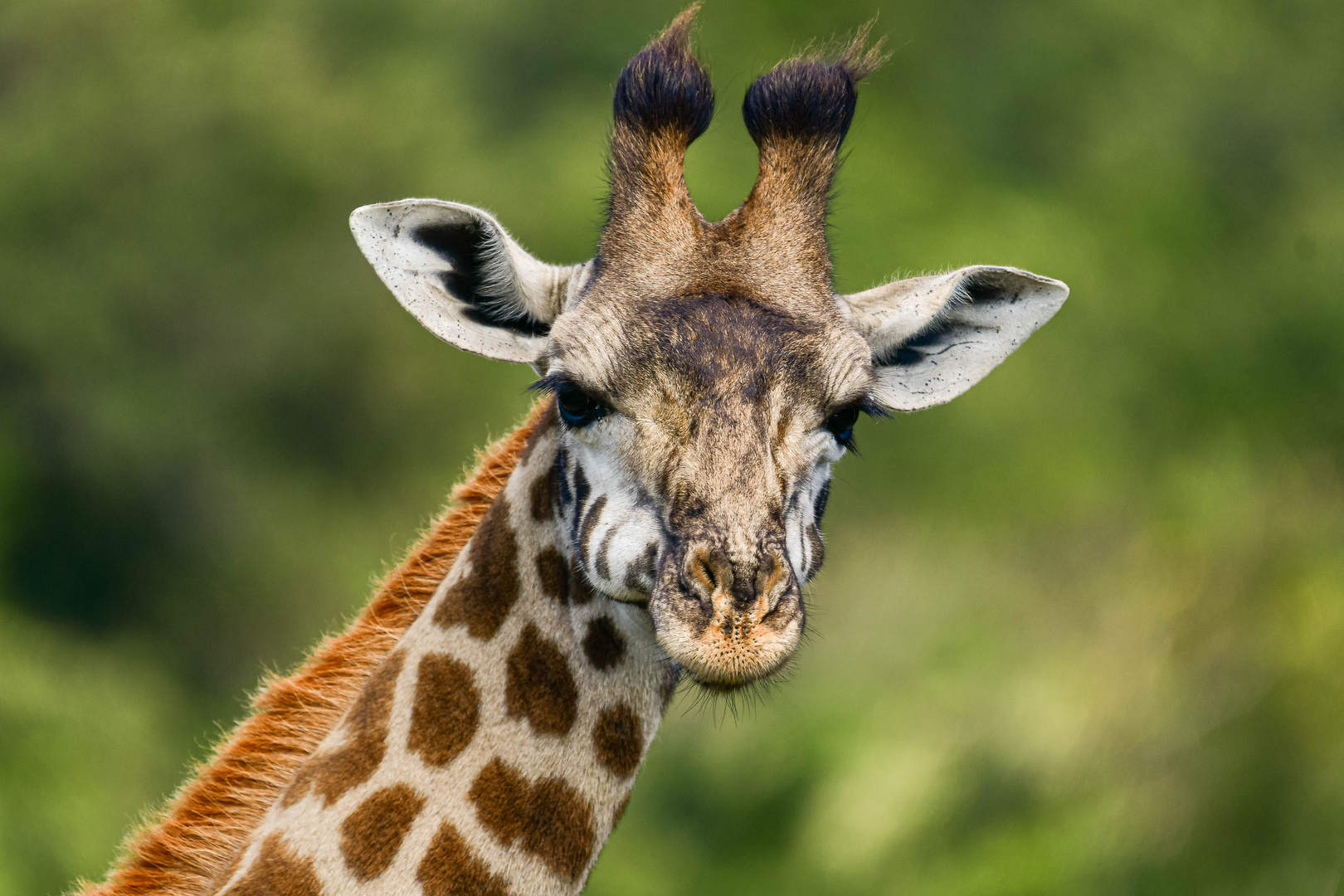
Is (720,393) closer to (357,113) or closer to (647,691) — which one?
(647,691)

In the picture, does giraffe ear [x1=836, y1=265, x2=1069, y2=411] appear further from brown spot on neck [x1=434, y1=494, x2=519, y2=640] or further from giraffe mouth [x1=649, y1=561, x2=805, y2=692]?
brown spot on neck [x1=434, y1=494, x2=519, y2=640]

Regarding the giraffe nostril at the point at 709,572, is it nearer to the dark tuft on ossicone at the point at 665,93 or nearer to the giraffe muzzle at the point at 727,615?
the giraffe muzzle at the point at 727,615

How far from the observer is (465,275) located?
3986 mm

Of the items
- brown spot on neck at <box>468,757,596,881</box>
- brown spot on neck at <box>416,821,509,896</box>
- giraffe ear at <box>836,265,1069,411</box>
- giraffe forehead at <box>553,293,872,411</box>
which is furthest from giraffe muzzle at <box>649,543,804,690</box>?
giraffe ear at <box>836,265,1069,411</box>

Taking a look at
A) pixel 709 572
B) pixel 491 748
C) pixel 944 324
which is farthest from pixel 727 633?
pixel 944 324

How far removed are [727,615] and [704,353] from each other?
0.71 metres

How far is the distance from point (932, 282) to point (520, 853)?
2044 millimetres

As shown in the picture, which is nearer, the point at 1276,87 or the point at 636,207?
the point at 636,207

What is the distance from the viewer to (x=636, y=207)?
3885 mm

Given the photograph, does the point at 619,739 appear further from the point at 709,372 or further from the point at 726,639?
the point at 709,372

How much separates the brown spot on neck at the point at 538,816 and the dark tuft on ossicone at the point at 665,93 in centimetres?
188

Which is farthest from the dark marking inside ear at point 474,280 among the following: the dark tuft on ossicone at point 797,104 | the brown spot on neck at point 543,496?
the dark tuft on ossicone at point 797,104

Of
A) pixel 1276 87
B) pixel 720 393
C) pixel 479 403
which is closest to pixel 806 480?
pixel 720 393

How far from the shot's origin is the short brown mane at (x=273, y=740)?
3.93 metres
